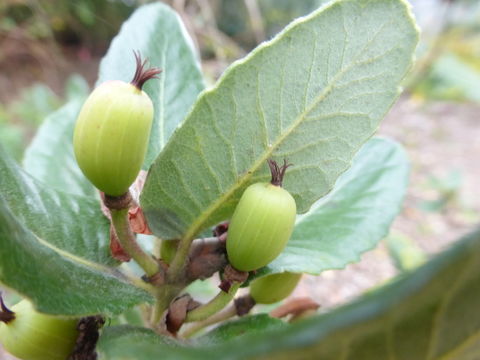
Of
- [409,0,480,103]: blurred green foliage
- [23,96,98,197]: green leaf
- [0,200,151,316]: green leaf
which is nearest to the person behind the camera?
[0,200,151,316]: green leaf

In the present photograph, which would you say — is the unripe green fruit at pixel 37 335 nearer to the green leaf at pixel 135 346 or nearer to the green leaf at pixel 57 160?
the green leaf at pixel 135 346

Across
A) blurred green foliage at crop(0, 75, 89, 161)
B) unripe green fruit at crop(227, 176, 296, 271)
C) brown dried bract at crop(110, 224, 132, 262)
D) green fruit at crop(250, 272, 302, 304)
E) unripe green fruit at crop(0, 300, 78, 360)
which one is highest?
unripe green fruit at crop(227, 176, 296, 271)

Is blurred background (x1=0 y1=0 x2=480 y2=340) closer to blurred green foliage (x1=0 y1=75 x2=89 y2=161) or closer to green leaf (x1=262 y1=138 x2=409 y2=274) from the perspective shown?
blurred green foliage (x1=0 y1=75 x2=89 y2=161)

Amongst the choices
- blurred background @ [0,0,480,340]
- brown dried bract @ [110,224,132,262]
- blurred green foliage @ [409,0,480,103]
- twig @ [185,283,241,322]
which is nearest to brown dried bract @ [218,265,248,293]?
twig @ [185,283,241,322]

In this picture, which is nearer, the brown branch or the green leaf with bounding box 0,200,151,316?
the green leaf with bounding box 0,200,151,316

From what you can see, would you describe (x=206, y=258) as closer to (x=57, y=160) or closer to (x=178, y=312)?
(x=178, y=312)

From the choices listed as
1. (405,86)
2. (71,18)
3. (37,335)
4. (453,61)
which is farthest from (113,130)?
(71,18)

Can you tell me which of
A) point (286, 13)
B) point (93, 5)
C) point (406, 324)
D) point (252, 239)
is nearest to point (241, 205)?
point (252, 239)

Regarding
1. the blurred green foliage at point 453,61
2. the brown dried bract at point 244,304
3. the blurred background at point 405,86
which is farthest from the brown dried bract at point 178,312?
the blurred green foliage at point 453,61

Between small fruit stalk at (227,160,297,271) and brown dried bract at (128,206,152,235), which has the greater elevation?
small fruit stalk at (227,160,297,271)
